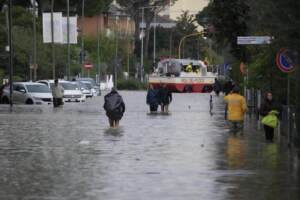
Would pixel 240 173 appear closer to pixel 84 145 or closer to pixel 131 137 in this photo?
pixel 84 145

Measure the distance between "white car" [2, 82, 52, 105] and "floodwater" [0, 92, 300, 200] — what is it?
67.7 feet

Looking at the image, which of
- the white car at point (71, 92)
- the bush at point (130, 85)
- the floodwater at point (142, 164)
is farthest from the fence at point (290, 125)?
the bush at point (130, 85)

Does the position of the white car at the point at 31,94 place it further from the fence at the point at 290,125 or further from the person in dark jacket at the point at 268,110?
the person in dark jacket at the point at 268,110

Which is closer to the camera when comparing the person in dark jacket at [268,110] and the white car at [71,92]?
the person in dark jacket at [268,110]

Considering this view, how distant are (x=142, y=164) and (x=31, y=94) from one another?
35581 mm

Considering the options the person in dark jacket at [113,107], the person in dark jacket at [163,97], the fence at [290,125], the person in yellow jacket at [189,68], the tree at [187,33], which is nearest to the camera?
the fence at [290,125]

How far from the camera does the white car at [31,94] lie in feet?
179

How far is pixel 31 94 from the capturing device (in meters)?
54.5

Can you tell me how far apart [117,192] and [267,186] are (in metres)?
2.57

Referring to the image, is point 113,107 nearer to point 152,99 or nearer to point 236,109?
point 236,109

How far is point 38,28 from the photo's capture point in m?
93.2

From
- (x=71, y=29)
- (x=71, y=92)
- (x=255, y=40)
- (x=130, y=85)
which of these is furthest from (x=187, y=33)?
(x=255, y=40)

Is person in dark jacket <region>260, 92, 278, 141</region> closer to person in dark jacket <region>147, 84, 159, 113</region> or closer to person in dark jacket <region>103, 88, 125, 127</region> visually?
person in dark jacket <region>103, 88, 125, 127</region>

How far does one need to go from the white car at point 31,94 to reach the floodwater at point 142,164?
2064 cm
